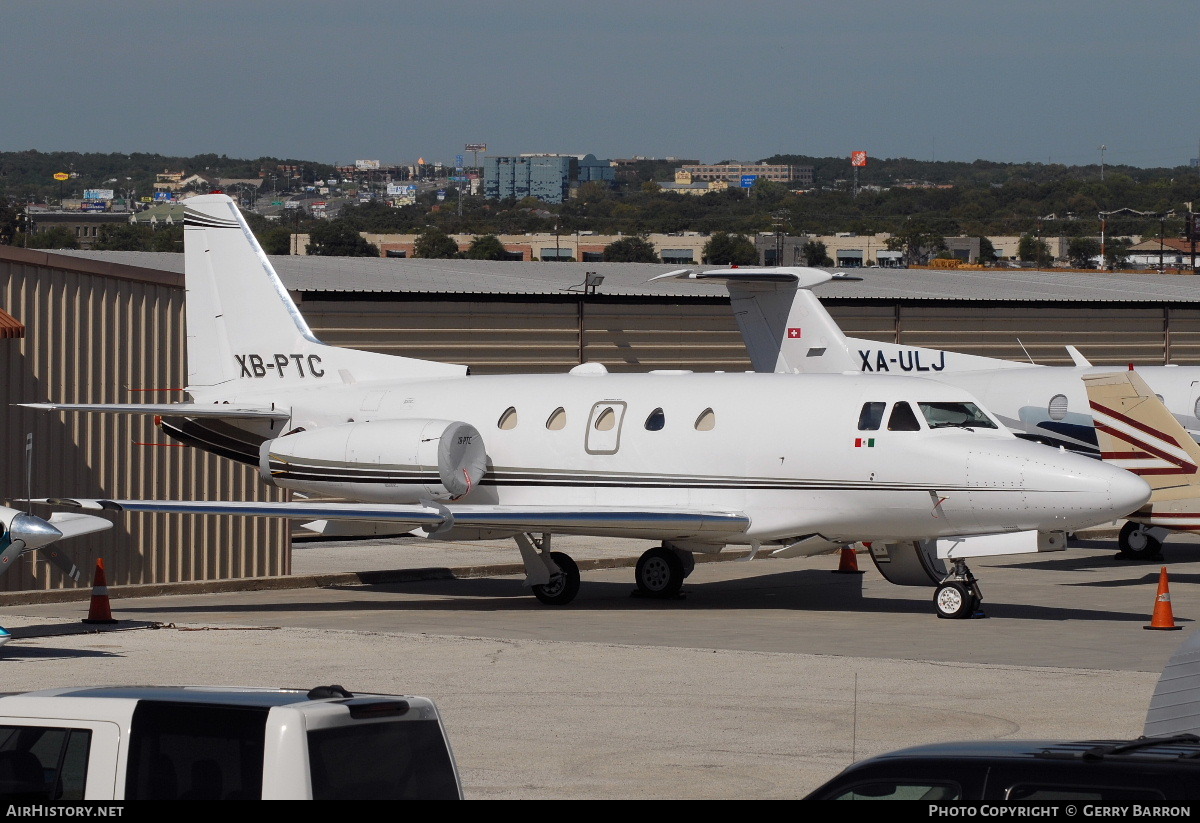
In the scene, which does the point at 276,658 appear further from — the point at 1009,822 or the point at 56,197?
the point at 56,197

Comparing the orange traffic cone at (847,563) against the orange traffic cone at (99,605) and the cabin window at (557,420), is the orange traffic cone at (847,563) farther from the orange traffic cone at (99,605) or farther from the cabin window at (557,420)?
the orange traffic cone at (99,605)

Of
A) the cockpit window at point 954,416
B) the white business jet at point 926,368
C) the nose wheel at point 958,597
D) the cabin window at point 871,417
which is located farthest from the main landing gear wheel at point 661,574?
the white business jet at point 926,368

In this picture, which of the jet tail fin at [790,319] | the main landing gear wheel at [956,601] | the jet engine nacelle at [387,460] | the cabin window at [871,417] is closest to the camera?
A: the main landing gear wheel at [956,601]

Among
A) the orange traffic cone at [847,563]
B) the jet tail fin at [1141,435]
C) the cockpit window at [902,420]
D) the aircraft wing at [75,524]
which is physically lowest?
the orange traffic cone at [847,563]

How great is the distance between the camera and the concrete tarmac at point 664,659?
415 inches

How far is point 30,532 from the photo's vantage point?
1482 centimetres

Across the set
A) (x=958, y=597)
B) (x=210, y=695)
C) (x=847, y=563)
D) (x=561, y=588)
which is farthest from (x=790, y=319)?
(x=210, y=695)

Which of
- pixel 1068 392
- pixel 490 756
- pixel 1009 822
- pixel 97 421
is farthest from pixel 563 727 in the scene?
pixel 1068 392

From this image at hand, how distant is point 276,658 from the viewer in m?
A: 14.7

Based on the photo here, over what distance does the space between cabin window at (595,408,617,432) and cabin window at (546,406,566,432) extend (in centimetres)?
47

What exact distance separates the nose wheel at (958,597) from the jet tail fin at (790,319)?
911 centimetres

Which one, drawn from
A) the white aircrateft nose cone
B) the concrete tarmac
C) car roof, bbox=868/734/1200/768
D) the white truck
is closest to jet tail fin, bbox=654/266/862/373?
the concrete tarmac

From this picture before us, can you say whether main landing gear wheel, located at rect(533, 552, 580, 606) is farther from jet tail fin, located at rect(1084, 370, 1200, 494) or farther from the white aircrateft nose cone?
jet tail fin, located at rect(1084, 370, 1200, 494)

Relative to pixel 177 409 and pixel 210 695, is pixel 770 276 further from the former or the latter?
pixel 210 695
